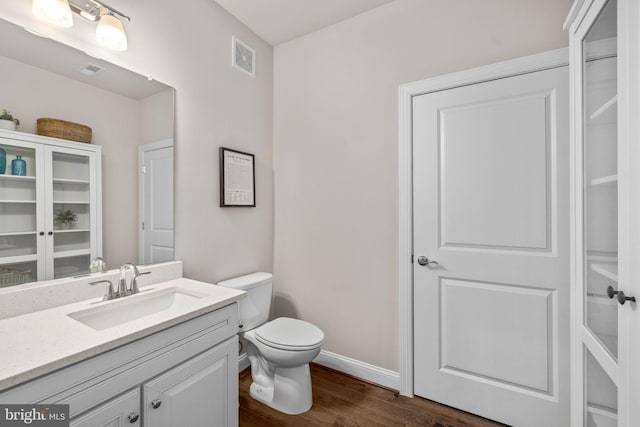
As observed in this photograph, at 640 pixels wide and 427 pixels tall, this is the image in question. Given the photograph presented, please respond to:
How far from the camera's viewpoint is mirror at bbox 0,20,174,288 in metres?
1.19

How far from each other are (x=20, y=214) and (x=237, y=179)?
3.84 ft

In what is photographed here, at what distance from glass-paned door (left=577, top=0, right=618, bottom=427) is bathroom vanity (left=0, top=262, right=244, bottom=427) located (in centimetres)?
148

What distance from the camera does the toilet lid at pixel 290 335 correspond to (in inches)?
66.7

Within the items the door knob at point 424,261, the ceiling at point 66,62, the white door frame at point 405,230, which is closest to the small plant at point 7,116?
the ceiling at point 66,62

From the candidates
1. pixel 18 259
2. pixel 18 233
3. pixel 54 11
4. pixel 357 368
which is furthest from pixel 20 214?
pixel 357 368

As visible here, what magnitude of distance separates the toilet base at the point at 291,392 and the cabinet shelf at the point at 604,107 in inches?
73.0

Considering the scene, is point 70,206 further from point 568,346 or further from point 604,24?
point 568,346

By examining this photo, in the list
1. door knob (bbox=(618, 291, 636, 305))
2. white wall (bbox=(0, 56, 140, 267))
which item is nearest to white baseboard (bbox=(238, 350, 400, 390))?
white wall (bbox=(0, 56, 140, 267))

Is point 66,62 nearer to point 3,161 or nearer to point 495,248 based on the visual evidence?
point 3,161

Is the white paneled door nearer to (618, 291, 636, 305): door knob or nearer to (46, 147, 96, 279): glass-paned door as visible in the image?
(618, 291, 636, 305): door knob

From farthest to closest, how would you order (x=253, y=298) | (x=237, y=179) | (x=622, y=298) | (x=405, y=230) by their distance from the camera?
(x=237, y=179)
(x=253, y=298)
(x=405, y=230)
(x=622, y=298)

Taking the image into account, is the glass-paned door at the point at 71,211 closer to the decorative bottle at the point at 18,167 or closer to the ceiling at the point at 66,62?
the decorative bottle at the point at 18,167

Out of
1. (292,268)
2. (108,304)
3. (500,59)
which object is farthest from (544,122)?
(108,304)

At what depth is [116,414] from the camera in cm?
96
